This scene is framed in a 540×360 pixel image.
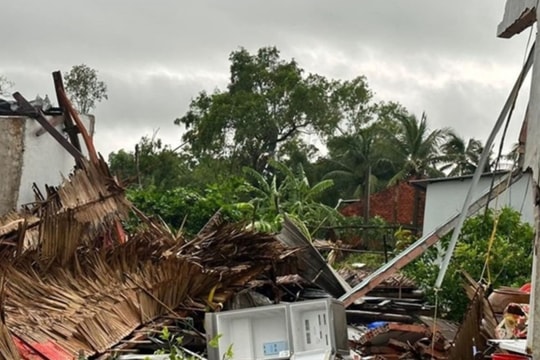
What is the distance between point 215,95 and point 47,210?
3003 centimetres

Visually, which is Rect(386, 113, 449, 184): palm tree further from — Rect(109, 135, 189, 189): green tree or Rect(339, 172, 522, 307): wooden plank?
Rect(339, 172, 522, 307): wooden plank

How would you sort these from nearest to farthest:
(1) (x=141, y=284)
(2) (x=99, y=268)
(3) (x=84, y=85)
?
(2) (x=99, y=268), (1) (x=141, y=284), (3) (x=84, y=85)

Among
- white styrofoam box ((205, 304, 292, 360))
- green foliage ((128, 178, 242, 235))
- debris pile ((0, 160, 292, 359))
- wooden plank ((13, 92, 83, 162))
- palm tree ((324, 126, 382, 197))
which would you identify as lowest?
white styrofoam box ((205, 304, 292, 360))

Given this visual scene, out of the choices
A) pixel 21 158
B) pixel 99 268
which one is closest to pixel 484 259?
pixel 99 268

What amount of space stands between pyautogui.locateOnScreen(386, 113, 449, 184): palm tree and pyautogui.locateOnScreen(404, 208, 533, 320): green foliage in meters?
24.5

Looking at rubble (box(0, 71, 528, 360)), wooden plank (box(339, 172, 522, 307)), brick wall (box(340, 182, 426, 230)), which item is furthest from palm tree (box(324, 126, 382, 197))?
wooden plank (box(339, 172, 522, 307))

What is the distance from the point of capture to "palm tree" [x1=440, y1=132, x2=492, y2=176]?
114ft

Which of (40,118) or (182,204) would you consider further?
(182,204)

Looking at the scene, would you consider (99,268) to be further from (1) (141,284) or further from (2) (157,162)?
(2) (157,162)

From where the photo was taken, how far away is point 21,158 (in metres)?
11.3

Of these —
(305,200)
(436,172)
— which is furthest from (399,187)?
(305,200)

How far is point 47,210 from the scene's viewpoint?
275 inches

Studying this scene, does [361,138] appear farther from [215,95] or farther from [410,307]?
[410,307]

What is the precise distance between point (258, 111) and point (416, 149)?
7.64m
